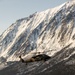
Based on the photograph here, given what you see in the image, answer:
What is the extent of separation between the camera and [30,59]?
3547cm

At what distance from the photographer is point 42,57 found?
112 feet

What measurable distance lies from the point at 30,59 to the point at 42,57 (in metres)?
2.06
